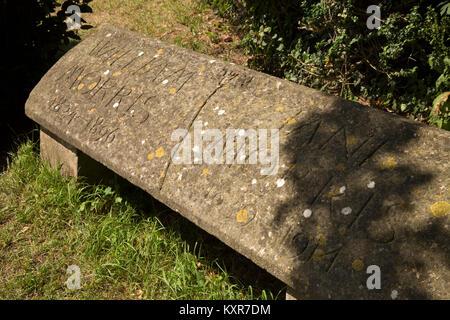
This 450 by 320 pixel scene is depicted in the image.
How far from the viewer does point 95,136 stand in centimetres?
279

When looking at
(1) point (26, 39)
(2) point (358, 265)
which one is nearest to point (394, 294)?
(2) point (358, 265)

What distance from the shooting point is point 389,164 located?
78.0 inches

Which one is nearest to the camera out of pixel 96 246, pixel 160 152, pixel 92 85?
pixel 160 152

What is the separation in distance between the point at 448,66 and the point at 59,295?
3.19 metres

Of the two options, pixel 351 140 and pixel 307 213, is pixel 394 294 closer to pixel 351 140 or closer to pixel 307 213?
pixel 307 213

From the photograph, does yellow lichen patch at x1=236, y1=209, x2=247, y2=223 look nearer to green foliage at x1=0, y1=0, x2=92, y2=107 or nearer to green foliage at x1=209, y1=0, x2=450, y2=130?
green foliage at x1=209, y1=0, x2=450, y2=130

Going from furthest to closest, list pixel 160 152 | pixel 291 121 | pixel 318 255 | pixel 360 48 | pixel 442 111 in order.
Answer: pixel 360 48, pixel 442 111, pixel 160 152, pixel 291 121, pixel 318 255

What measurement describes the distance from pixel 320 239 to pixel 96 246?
165 cm

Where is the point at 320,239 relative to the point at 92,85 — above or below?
below

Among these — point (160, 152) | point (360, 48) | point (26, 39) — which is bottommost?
point (160, 152)

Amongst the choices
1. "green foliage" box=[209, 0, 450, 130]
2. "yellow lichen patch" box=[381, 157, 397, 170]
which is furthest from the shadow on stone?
"green foliage" box=[209, 0, 450, 130]

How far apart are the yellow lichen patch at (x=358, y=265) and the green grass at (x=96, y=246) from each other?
83 centimetres

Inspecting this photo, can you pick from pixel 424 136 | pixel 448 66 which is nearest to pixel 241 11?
pixel 448 66
